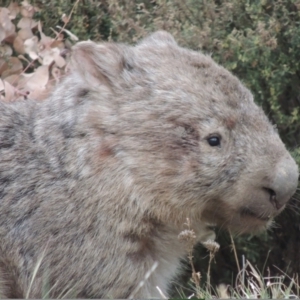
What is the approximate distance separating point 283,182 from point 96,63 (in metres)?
1.07

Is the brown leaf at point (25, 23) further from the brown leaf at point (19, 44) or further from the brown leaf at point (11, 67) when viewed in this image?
the brown leaf at point (11, 67)

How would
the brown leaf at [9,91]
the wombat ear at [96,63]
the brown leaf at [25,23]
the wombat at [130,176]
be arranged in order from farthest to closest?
the brown leaf at [25,23]
the brown leaf at [9,91]
the wombat ear at [96,63]
the wombat at [130,176]

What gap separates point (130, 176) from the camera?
4.28m

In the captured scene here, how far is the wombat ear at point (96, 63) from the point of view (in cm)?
447

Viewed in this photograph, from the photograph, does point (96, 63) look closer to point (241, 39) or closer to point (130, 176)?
point (130, 176)

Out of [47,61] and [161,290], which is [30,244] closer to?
[161,290]

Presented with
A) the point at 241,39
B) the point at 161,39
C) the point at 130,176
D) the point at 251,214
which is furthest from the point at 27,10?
the point at 251,214

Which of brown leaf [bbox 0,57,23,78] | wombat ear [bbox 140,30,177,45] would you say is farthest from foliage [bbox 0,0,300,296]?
wombat ear [bbox 140,30,177,45]

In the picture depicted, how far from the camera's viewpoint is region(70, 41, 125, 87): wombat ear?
4.47m

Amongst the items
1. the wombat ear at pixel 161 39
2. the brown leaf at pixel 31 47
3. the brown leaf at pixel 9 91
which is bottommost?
the brown leaf at pixel 9 91

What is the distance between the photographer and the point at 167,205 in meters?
4.30

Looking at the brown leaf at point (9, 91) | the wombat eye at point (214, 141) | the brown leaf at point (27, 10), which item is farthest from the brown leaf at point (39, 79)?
the wombat eye at point (214, 141)

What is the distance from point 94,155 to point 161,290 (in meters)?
0.72

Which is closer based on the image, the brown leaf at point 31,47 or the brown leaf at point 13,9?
the brown leaf at point 31,47
